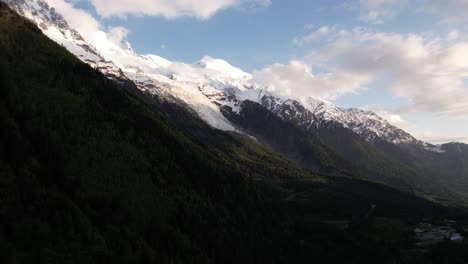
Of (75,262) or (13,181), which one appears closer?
(75,262)

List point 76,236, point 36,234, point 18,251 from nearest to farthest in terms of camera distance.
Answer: point 18,251 < point 36,234 < point 76,236

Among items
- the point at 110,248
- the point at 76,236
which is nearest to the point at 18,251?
the point at 76,236

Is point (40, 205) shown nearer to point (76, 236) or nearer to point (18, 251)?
point (76, 236)

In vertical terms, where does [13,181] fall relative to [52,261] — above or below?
above

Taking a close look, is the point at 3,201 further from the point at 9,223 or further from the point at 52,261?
the point at 52,261

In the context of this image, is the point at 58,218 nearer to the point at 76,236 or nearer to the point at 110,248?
the point at 76,236

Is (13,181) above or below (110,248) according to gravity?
above

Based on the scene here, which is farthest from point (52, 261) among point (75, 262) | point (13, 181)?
point (13, 181)

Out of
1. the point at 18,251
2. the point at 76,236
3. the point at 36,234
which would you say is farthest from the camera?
the point at 76,236

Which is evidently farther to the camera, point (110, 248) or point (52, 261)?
point (110, 248)
